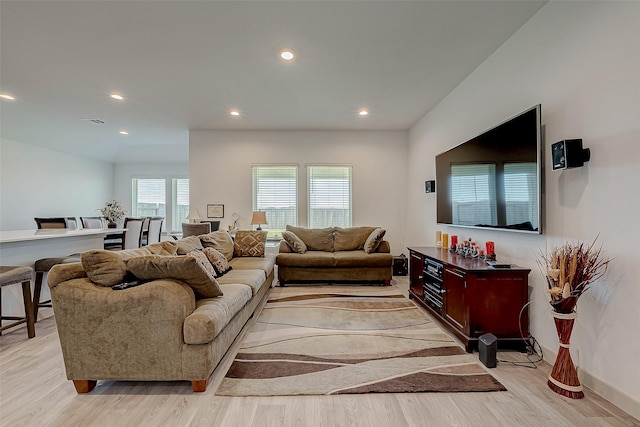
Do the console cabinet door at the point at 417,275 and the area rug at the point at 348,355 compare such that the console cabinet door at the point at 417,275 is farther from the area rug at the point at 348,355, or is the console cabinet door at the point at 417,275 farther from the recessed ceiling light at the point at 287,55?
the recessed ceiling light at the point at 287,55

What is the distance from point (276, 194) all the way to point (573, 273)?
191 inches

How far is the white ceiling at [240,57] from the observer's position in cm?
241

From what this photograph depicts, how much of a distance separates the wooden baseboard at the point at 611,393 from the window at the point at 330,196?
13.9 feet

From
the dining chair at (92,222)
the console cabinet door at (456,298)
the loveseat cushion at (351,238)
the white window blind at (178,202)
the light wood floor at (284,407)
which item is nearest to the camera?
the light wood floor at (284,407)

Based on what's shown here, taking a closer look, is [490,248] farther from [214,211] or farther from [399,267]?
[214,211]

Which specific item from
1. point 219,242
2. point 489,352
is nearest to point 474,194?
point 489,352

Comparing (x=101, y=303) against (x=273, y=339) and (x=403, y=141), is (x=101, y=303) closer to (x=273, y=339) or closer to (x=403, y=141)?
(x=273, y=339)

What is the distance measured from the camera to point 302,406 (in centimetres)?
179

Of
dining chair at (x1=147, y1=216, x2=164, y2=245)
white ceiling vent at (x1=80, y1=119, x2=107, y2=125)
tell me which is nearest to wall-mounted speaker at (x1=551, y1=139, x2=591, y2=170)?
dining chair at (x1=147, y1=216, x2=164, y2=245)

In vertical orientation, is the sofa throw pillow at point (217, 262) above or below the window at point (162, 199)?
below

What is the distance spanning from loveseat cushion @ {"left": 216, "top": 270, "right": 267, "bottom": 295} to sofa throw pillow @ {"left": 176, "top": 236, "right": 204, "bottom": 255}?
0.50 metres

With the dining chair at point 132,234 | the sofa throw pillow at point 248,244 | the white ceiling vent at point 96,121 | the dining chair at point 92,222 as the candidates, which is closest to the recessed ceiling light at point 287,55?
the sofa throw pillow at point 248,244

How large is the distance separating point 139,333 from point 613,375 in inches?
119

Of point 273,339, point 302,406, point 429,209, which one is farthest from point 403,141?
point 302,406
